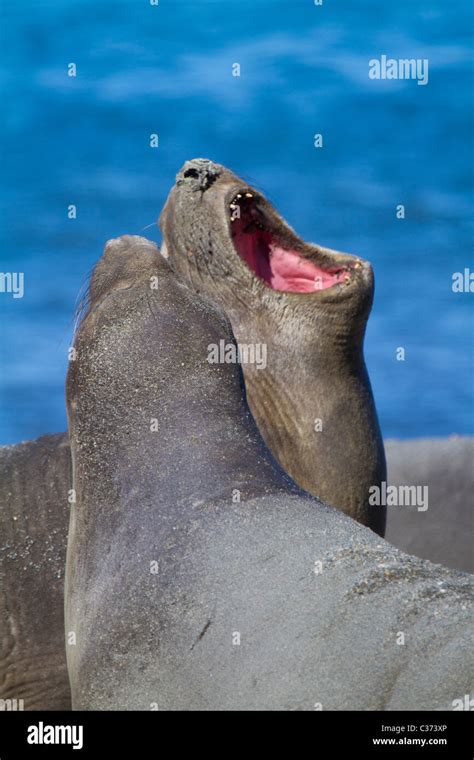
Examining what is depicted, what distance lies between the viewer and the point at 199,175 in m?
5.15

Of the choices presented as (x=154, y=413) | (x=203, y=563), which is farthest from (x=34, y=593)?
(x=203, y=563)

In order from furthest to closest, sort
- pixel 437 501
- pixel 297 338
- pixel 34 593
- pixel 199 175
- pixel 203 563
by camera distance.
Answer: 1. pixel 437 501
2. pixel 199 175
3. pixel 297 338
4. pixel 34 593
5. pixel 203 563

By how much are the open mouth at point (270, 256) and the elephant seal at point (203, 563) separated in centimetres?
140

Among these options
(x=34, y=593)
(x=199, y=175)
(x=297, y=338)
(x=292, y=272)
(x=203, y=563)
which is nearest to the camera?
(x=203, y=563)

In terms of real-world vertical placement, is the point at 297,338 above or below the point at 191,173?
below

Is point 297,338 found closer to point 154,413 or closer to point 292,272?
point 292,272

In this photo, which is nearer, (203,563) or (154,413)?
(203,563)

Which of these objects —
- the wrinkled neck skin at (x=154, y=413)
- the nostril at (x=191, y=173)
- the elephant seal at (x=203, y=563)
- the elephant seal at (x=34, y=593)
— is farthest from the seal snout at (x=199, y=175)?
the wrinkled neck skin at (x=154, y=413)

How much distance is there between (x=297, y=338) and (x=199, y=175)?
2.28 feet

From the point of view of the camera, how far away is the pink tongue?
17.2 feet

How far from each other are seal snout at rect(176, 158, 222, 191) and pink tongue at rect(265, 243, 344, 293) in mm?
354

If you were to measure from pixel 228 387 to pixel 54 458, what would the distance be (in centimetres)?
151

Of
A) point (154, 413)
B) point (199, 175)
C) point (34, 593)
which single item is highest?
point (199, 175)
